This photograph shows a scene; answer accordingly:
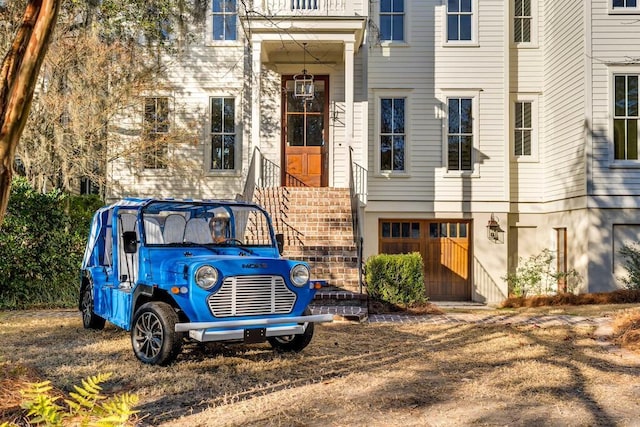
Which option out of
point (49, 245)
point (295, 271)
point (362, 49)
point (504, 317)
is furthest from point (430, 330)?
point (362, 49)

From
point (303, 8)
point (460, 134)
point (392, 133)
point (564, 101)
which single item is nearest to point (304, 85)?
point (303, 8)

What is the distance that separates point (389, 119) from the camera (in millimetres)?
16125

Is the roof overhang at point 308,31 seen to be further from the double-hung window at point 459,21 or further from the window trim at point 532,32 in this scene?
the window trim at point 532,32

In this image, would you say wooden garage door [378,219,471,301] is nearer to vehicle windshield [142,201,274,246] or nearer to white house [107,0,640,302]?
white house [107,0,640,302]

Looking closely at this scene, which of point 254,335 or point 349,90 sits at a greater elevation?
point 349,90

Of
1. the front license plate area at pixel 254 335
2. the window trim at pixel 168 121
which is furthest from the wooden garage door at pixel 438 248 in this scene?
the front license plate area at pixel 254 335

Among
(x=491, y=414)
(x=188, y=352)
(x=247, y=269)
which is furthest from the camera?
(x=188, y=352)

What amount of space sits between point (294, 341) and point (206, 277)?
1528 millimetres

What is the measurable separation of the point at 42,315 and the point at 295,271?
6.01 m

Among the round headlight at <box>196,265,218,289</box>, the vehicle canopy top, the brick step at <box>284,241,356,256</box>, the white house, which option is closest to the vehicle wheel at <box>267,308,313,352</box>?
the round headlight at <box>196,265,218,289</box>

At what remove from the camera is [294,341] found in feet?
22.1

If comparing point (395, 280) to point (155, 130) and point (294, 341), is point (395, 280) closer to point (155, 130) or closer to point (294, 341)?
point (294, 341)

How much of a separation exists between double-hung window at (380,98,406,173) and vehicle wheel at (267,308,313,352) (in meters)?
9.81

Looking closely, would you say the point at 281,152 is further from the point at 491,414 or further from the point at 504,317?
the point at 491,414
